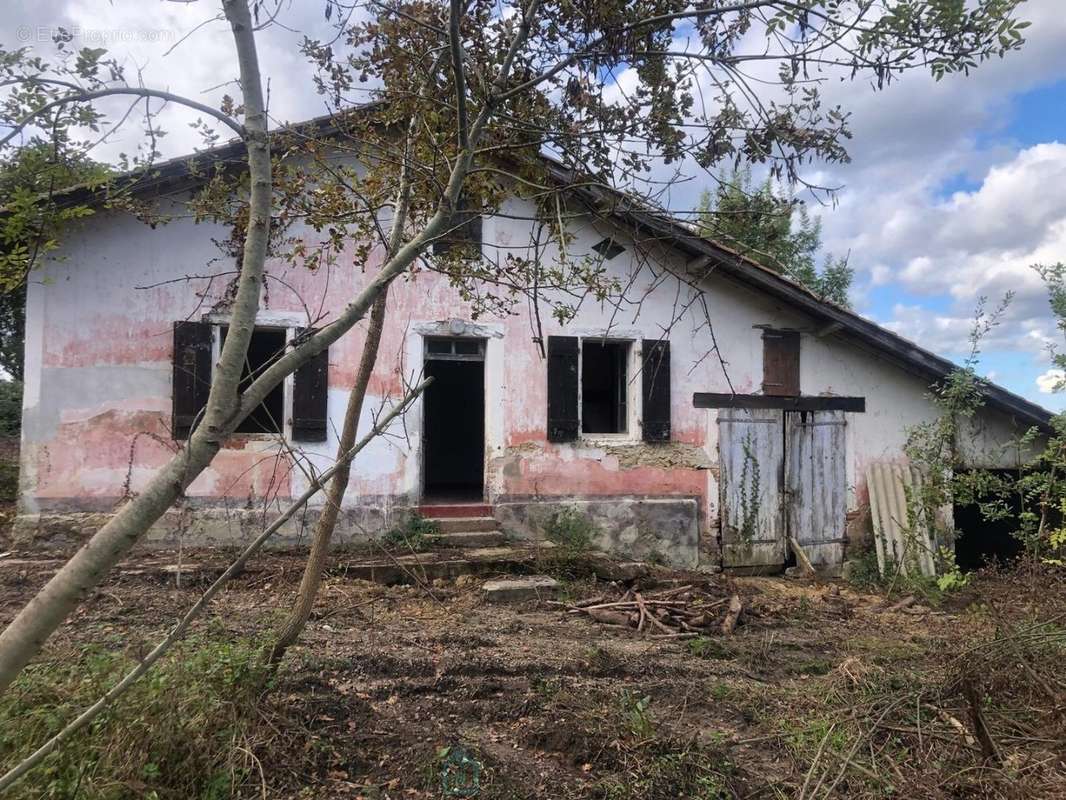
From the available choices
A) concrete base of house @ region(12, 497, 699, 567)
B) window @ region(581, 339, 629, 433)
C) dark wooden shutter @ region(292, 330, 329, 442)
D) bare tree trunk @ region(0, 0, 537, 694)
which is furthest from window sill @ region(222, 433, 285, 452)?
bare tree trunk @ region(0, 0, 537, 694)

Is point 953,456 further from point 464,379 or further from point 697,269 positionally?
point 464,379

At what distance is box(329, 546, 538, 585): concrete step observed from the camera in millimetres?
6965

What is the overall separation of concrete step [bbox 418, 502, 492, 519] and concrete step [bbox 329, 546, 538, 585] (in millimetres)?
644

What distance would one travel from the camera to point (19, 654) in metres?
1.67

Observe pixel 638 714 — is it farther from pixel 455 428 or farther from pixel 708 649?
pixel 455 428

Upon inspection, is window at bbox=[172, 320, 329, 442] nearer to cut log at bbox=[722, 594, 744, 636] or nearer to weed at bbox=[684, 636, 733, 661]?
weed at bbox=[684, 636, 733, 661]

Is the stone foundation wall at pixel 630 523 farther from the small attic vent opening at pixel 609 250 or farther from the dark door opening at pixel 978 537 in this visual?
the dark door opening at pixel 978 537

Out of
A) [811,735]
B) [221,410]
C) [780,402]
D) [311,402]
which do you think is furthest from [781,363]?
[221,410]

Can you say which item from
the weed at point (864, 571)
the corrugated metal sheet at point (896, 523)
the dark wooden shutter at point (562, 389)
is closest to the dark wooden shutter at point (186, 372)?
the dark wooden shutter at point (562, 389)

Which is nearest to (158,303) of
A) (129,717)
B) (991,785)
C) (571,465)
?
(571,465)

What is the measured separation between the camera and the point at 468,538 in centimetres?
782

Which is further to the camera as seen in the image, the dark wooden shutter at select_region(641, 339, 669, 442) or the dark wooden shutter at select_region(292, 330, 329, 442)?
the dark wooden shutter at select_region(641, 339, 669, 442)

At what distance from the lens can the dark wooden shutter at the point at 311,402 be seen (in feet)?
25.5

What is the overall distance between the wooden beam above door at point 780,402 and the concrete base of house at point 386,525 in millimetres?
1327
